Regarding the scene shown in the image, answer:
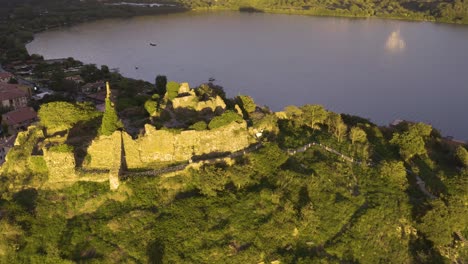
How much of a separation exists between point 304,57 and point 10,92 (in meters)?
21.4

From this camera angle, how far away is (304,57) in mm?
36094

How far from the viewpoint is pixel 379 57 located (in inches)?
1426

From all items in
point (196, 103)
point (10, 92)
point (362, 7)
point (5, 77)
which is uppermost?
point (196, 103)

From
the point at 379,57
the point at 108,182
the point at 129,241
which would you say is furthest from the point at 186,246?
the point at 379,57

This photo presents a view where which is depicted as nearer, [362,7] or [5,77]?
[5,77]

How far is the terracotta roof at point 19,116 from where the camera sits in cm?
2089

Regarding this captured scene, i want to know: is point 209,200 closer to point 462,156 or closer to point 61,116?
point 61,116

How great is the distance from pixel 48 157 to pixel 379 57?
102ft

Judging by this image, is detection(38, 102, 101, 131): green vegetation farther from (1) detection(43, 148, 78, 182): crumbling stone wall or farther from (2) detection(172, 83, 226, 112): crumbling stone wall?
(2) detection(172, 83, 226, 112): crumbling stone wall

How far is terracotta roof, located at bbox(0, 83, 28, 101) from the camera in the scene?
23.8m

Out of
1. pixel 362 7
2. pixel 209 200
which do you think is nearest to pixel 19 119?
pixel 209 200

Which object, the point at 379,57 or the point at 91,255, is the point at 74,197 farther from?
the point at 379,57

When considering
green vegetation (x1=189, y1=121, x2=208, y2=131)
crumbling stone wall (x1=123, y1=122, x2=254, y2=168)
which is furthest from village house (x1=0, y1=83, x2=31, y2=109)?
green vegetation (x1=189, y1=121, x2=208, y2=131)

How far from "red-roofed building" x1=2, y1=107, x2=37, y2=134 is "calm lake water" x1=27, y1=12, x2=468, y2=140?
35.3ft
